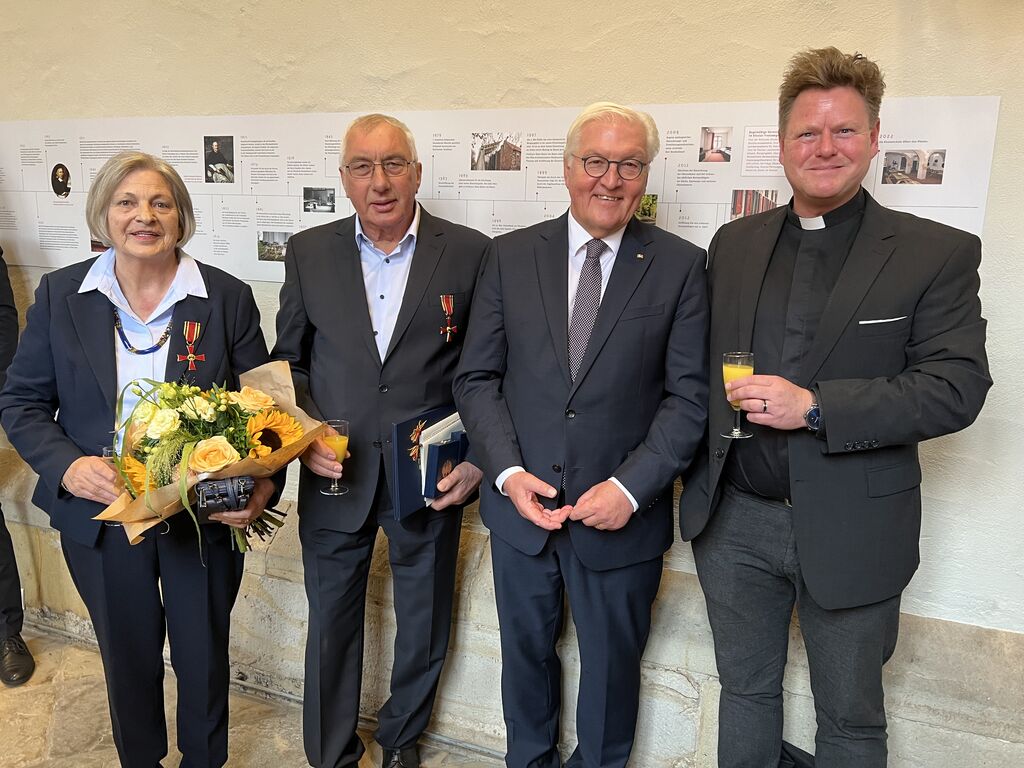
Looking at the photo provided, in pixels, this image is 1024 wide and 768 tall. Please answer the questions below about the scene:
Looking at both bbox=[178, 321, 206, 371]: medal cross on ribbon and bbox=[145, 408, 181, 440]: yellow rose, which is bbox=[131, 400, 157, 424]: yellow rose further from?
bbox=[178, 321, 206, 371]: medal cross on ribbon

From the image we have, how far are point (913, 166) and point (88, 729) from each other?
3349 millimetres

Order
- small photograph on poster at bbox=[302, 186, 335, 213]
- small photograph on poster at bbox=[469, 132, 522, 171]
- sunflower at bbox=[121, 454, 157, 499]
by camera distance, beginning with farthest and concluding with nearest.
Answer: small photograph on poster at bbox=[302, 186, 335, 213]
small photograph on poster at bbox=[469, 132, 522, 171]
sunflower at bbox=[121, 454, 157, 499]

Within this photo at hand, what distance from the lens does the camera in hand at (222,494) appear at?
5.92 feet

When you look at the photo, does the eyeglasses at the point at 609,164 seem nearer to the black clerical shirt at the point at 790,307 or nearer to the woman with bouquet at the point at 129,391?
the black clerical shirt at the point at 790,307

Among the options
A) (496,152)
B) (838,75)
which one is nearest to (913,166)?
(838,75)

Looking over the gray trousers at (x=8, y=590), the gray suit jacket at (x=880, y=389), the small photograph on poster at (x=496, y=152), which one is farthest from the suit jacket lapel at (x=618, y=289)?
the gray trousers at (x=8, y=590)

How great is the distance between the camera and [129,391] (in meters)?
1.96

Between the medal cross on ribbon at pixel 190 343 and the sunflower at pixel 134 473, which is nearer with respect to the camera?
the sunflower at pixel 134 473

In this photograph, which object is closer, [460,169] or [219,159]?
[460,169]

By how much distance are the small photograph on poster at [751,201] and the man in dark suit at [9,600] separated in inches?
108

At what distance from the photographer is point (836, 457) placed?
68.4 inches

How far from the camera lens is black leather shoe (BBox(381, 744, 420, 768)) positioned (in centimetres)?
250

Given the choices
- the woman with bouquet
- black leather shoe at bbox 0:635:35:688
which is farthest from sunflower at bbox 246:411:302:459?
black leather shoe at bbox 0:635:35:688

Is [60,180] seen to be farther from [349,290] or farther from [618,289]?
[618,289]
